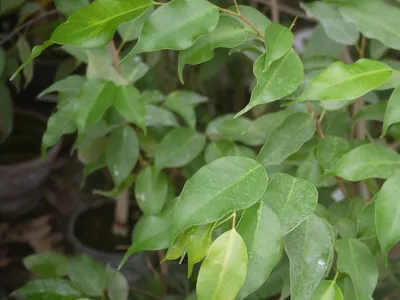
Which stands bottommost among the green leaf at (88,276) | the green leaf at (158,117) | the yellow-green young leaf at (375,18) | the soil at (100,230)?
the soil at (100,230)

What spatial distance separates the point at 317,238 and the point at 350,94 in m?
0.13

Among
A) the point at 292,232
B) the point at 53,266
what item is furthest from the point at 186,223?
the point at 53,266

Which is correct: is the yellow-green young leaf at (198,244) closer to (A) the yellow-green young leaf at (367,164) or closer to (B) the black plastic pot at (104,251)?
(A) the yellow-green young leaf at (367,164)

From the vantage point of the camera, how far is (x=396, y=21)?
0.57 m

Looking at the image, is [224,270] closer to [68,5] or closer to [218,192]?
[218,192]

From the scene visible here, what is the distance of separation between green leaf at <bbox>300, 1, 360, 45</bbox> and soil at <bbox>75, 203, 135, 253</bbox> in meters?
0.65

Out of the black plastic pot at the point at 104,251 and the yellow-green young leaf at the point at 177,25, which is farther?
the black plastic pot at the point at 104,251

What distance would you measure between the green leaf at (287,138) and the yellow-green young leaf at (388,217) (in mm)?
124

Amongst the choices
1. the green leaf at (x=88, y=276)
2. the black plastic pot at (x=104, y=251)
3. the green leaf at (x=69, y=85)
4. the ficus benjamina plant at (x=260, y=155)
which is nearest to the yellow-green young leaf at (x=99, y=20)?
the ficus benjamina plant at (x=260, y=155)

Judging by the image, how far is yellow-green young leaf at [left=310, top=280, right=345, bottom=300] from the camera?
1.57ft

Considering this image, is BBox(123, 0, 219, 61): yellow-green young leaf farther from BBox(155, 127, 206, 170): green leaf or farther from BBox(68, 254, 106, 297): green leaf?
BBox(68, 254, 106, 297): green leaf

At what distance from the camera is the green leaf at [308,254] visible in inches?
17.6

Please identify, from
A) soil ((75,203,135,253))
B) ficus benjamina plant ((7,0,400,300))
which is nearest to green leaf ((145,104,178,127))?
ficus benjamina plant ((7,0,400,300))

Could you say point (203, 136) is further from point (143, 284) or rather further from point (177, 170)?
point (143, 284)
